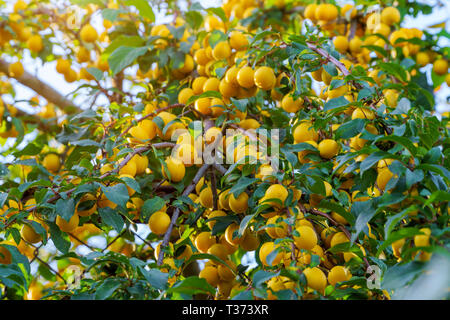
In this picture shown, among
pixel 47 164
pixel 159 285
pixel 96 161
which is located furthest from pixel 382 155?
pixel 47 164

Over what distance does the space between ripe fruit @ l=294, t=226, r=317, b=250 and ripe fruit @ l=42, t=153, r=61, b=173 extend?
A: 1.11m

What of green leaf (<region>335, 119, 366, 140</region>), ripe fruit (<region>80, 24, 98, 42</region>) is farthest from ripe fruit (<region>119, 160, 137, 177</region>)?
ripe fruit (<region>80, 24, 98, 42</region>)

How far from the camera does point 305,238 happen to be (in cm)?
89

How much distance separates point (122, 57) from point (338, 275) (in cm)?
104

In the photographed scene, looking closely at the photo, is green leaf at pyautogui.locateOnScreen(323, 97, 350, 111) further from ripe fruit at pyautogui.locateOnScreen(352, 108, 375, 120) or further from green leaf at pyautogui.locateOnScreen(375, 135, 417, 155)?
green leaf at pyautogui.locateOnScreen(375, 135, 417, 155)

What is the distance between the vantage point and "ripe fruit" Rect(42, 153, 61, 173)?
1709mm

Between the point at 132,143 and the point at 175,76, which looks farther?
the point at 175,76

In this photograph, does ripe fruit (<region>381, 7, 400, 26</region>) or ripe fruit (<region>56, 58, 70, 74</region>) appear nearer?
ripe fruit (<region>381, 7, 400, 26</region>)

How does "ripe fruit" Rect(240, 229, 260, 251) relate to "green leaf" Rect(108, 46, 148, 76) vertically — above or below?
below

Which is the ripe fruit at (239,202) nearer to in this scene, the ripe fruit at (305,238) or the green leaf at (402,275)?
the ripe fruit at (305,238)

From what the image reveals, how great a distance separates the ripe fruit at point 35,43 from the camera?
1905 millimetres

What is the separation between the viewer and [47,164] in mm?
1710

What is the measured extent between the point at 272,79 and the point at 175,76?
21.2 inches
